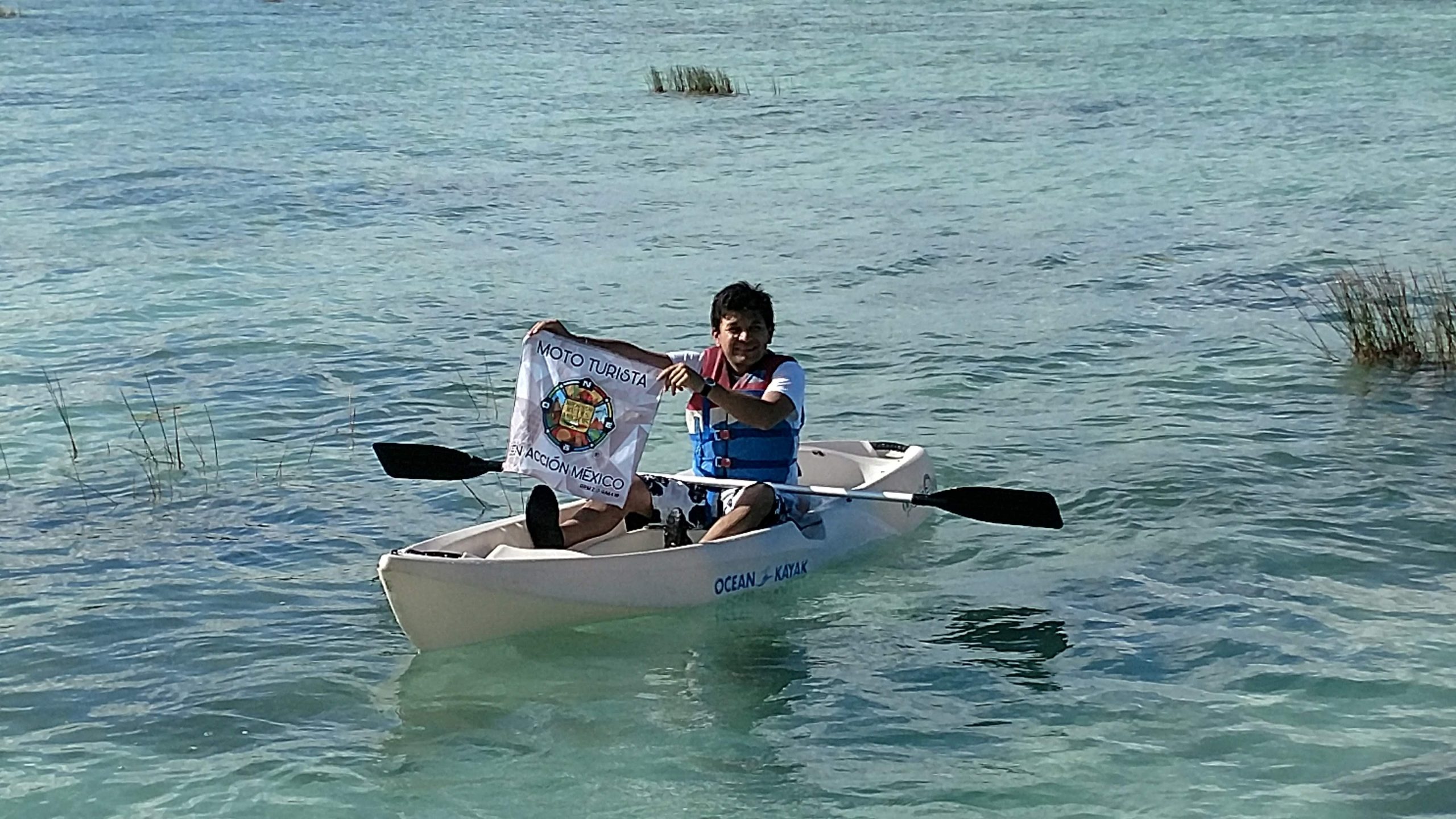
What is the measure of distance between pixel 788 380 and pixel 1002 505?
111 cm

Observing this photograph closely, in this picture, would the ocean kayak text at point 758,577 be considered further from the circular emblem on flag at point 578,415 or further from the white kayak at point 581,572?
the circular emblem on flag at point 578,415

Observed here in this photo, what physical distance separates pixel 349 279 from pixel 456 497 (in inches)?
287

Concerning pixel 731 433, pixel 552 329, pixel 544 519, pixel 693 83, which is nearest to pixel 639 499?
pixel 731 433

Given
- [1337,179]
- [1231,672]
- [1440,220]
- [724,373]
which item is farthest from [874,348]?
[1337,179]

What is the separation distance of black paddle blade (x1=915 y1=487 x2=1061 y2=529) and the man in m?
0.68

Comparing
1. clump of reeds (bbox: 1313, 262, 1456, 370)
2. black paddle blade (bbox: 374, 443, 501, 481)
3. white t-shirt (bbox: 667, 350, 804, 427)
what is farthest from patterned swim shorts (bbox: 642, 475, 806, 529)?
clump of reeds (bbox: 1313, 262, 1456, 370)

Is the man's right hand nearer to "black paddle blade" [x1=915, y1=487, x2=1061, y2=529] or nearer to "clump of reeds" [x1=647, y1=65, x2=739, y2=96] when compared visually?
"black paddle blade" [x1=915, y1=487, x2=1061, y2=529]

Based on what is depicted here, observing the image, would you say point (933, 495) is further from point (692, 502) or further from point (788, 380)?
point (692, 502)

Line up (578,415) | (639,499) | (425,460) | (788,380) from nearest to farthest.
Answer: (578,415), (788,380), (639,499), (425,460)

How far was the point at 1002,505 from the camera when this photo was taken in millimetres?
8602

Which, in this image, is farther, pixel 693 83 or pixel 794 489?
pixel 693 83

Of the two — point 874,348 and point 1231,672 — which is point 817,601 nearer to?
point 1231,672

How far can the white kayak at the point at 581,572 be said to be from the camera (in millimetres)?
7684

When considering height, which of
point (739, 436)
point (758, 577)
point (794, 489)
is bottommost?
point (758, 577)
